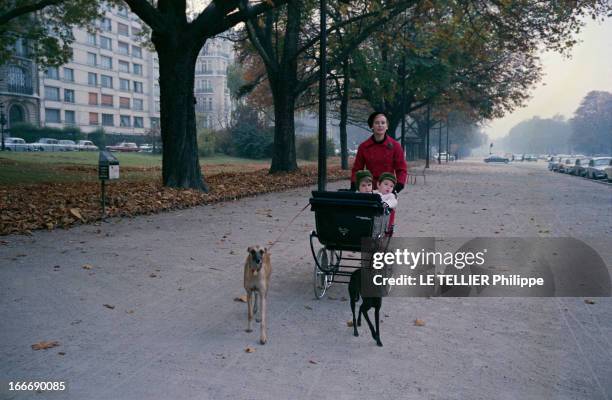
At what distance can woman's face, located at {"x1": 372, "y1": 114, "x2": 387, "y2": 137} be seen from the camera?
580 cm

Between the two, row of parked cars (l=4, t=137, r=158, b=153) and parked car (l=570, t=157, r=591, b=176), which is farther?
row of parked cars (l=4, t=137, r=158, b=153)

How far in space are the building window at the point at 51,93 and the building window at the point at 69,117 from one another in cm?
252

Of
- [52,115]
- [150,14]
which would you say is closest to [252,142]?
[150,14]

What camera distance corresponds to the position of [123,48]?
81938mm

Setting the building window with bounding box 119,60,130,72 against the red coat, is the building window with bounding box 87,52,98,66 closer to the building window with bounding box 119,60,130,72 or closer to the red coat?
the building window with bounding box 119,60,130,72

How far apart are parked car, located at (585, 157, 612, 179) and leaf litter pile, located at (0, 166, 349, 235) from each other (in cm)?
2490

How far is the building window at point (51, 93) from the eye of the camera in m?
67.8

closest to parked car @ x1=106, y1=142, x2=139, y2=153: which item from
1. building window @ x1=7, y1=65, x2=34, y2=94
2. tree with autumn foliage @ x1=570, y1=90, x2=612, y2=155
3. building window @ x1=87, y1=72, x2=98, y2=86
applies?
building window @ x1=7, y1=65, x2=34, y2=94

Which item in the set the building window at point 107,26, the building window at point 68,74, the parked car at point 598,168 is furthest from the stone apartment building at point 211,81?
the parked car at point 598,168

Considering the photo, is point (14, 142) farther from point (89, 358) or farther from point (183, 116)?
point (89, 358)

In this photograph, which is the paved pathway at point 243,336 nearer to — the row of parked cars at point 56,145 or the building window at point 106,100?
the row of parked cars at point 56,145

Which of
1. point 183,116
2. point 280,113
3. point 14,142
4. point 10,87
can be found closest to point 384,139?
point 183,116

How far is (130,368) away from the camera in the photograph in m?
3.87

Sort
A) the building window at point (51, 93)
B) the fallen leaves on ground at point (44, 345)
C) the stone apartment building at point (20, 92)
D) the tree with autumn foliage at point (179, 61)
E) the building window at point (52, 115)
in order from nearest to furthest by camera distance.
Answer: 1. the fallen leaves on ground at point (44, 345)
2. the tree with autumn foliage at point (179, 61)
3. the stone apartment building at point (20, 92)
4. the building window at point (51, 93)
5. the building window at point (52, 115)
